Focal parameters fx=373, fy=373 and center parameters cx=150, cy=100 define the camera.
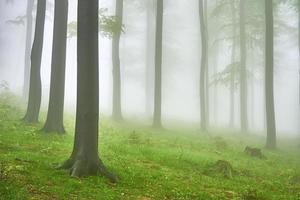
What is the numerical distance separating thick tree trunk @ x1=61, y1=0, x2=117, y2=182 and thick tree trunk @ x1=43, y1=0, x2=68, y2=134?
5.67 metres

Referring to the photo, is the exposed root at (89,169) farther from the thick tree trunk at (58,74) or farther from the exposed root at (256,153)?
the exposed root at (256,153)

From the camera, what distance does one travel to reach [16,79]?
55125mm

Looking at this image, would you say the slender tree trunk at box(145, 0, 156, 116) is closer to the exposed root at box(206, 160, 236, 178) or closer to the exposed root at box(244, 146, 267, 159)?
the exposed root at box(244, 146, 267, 159)

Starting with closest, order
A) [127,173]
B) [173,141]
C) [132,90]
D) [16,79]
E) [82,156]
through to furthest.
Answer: [82,156] < [127,173] < [173,141] < [16,79] < [132,90]

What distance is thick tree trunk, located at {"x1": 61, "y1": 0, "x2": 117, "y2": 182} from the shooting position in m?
9.56

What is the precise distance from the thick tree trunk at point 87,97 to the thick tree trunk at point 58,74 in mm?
5674

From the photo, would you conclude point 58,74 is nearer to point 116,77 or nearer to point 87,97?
point 87,97

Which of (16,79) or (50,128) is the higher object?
(16,79)

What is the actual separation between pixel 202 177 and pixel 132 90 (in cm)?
4785

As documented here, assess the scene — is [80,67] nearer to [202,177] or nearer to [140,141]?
[202,177]

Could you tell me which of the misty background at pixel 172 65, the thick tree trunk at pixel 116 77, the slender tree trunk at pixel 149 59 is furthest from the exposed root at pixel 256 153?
the slender tree trunk at pixel 149 59

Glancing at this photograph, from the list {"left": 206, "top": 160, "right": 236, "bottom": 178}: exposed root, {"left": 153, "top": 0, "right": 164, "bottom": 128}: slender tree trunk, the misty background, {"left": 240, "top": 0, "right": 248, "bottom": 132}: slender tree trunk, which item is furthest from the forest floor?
{"left": 240, "top": 0, "right": 248, "bottom": 132}: slender tree trunk

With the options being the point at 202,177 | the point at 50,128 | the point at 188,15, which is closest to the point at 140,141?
the point at 50,128

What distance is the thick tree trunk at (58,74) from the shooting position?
15219mm
